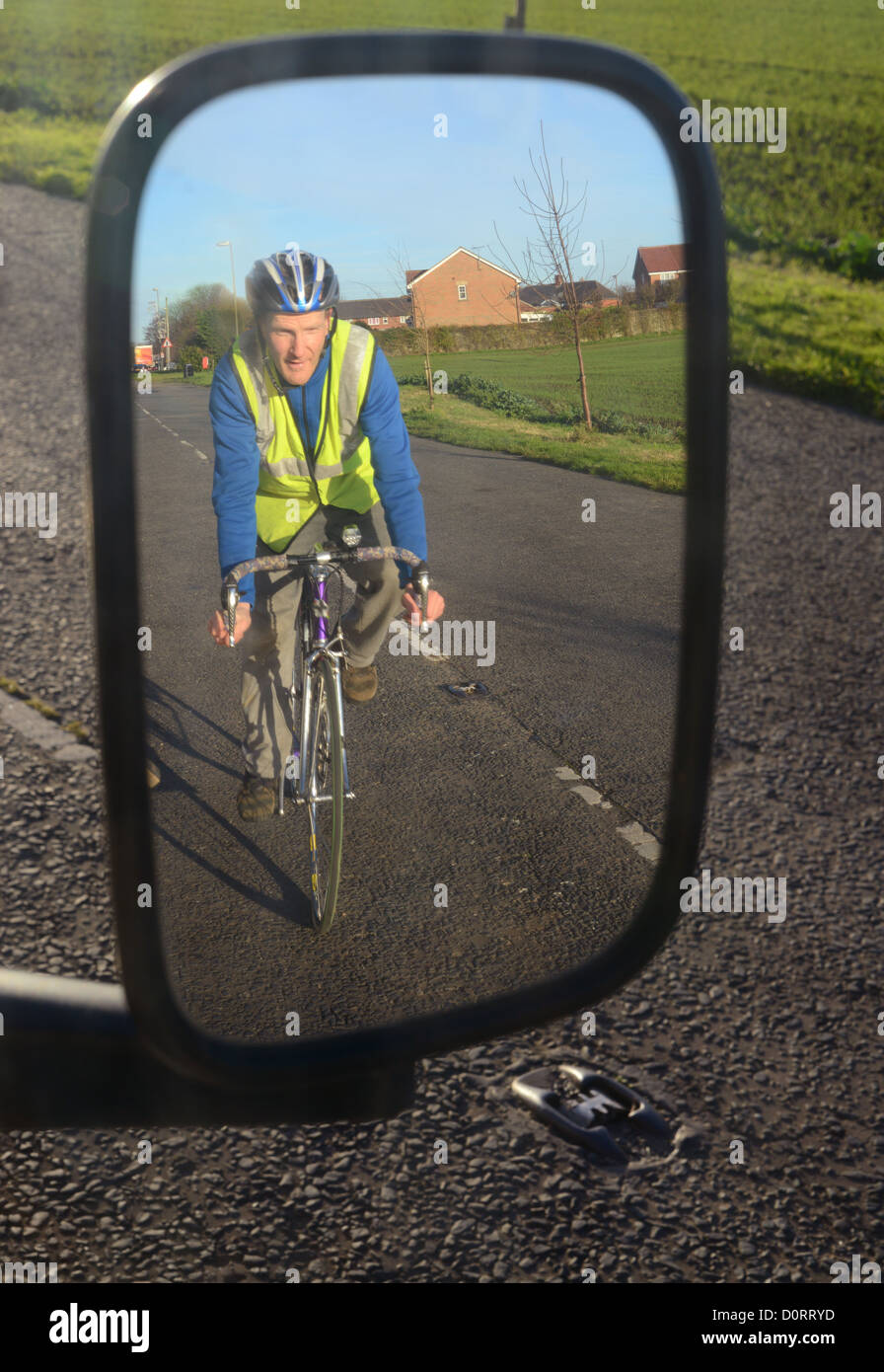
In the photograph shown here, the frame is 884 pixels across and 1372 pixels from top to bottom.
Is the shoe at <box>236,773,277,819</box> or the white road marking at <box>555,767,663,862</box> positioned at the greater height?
the shoe at <box>236,773,277,819</box>

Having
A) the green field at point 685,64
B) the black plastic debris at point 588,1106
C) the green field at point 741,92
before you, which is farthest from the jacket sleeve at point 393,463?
the green field at point 685,64

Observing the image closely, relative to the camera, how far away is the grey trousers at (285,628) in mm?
1119

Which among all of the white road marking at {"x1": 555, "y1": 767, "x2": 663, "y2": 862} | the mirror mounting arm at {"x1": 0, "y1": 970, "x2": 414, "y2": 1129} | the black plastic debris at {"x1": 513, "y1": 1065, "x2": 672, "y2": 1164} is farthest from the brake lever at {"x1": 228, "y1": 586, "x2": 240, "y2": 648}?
the black plastic debris at {"x1": 513, "y1": 1065, "x2": 672, "y2": 1164}

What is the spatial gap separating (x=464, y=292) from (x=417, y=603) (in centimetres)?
30

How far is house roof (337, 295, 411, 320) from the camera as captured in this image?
104cm

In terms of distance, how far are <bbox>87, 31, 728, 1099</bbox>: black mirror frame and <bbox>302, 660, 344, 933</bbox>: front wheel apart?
0.47 ft

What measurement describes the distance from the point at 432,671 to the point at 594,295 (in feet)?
1.37

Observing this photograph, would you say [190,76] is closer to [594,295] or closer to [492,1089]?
[594,295]

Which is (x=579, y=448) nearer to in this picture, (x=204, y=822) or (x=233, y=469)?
(x=233, y=469)

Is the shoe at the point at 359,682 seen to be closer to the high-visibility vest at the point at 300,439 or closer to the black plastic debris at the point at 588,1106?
the high-visibility vest at the point at 300,439

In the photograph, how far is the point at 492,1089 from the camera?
10.4 ft

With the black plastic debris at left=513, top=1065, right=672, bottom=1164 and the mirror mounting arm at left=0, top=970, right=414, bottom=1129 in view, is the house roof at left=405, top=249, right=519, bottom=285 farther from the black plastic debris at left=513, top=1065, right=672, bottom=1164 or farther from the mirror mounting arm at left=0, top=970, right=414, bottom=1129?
the black plastic debris at left=513, top=1065, right=672, bottom=1164
